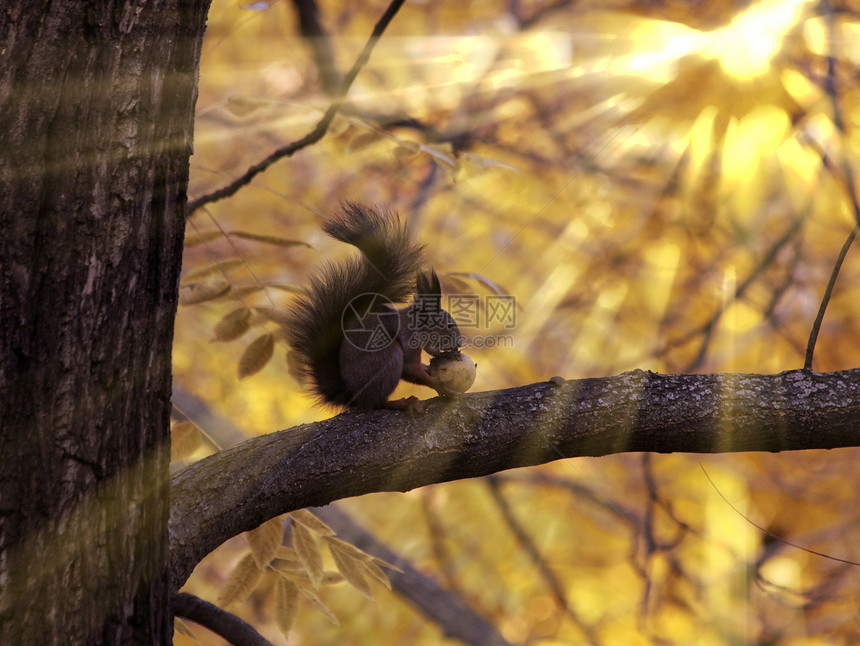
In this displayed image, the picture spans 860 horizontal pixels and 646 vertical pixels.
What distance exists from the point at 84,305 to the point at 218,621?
1.05m

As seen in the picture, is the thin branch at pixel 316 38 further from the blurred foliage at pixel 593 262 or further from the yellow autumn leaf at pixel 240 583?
the yellow autumn leaf at pixel 240 583

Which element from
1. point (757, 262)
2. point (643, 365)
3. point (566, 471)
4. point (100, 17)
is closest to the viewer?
point (100, 17)

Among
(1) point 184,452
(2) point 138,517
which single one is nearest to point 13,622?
(2) point 138,517

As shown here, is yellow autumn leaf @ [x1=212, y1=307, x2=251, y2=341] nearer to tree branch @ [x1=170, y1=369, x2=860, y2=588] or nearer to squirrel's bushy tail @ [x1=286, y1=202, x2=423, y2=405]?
squirrel's bushy tail @ [x1=286, y1=202, x2=423, y2=405]

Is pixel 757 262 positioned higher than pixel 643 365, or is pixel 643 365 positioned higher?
pixel 757 262

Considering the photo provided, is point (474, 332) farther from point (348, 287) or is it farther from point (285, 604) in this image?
point (285, 604)

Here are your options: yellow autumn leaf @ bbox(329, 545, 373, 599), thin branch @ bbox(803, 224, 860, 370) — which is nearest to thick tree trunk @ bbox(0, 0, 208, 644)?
yellow autumn leaf @ bbox(329, 545, 373, 599)

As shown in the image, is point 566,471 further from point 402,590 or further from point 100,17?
point 100,17

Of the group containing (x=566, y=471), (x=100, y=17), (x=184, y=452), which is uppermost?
(x=566, y=471)

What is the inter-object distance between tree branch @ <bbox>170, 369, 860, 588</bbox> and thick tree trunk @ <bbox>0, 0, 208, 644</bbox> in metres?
0.41

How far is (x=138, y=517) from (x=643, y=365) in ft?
12.4

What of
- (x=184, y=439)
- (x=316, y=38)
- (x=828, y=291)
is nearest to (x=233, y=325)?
(x=184, y=439)

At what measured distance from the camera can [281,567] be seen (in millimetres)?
2307

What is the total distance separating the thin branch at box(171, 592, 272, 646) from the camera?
5.87 feet
